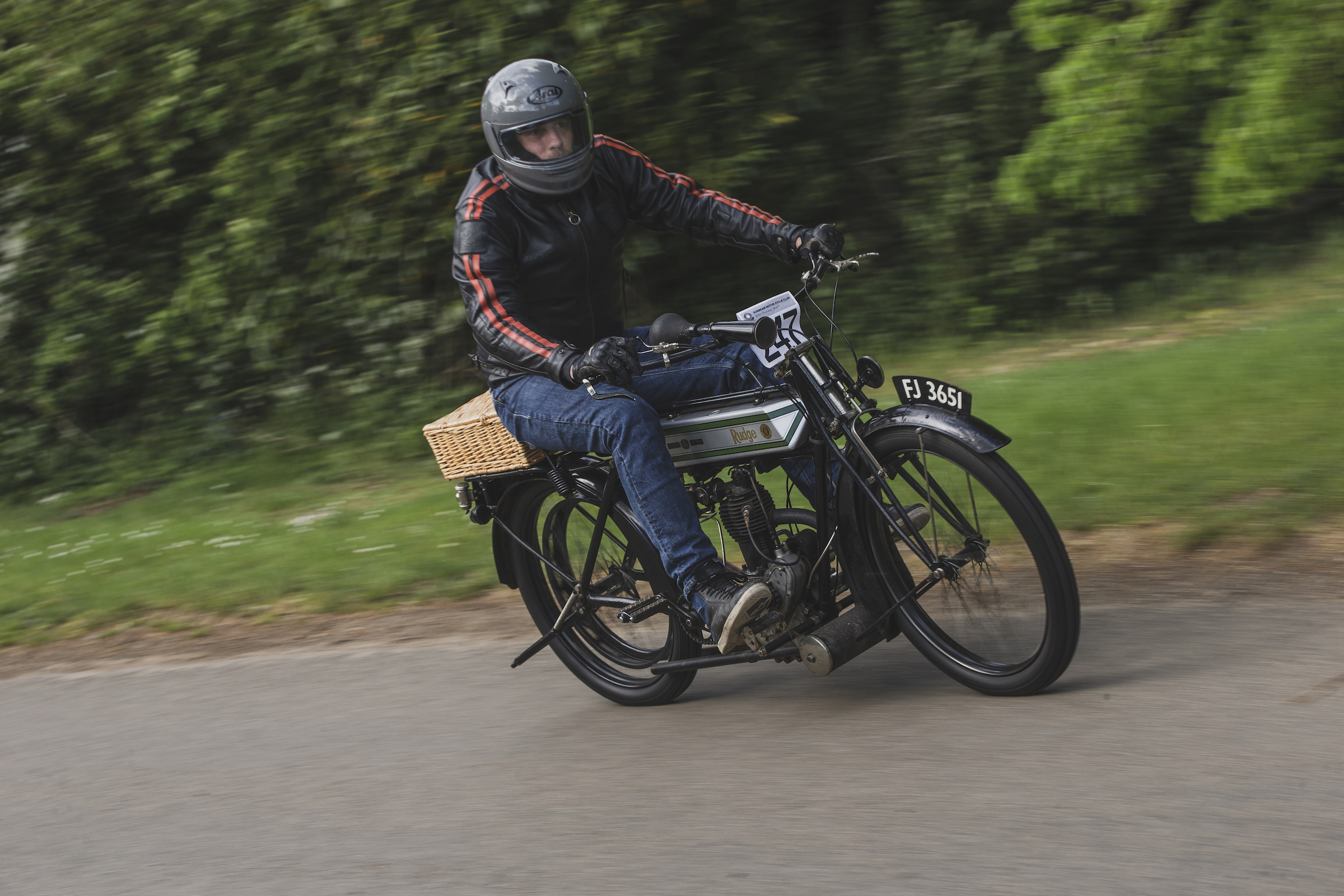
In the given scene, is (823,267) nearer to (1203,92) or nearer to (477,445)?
(477,445)

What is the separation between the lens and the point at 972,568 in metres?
3.92

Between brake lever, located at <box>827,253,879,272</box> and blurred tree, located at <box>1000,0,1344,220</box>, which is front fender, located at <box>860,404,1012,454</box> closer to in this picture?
brake lever, located at <box>827,253,879,272</box>

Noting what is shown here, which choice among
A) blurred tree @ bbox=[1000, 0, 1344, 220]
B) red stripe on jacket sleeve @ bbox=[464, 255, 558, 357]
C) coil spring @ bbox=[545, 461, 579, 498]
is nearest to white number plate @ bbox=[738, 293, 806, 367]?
red stripe on jacket sleeve @ bbox=[464, 255, 558, 357]

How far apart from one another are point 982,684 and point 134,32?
10.0 m

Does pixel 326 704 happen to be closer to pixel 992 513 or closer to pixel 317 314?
pixel 992 513

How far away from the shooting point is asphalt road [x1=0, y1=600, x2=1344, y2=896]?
118 inches

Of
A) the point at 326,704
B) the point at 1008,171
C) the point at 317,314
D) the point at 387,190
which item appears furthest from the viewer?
the point at 317,314

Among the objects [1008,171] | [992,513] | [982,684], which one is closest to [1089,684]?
[982,684]

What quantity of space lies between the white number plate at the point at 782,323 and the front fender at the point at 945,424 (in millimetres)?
338

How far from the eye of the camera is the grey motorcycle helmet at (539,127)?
4.25 m

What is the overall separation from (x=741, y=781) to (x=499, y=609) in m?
2.34

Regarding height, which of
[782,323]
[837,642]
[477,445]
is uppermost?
[782,323]

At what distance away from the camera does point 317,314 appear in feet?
36.3

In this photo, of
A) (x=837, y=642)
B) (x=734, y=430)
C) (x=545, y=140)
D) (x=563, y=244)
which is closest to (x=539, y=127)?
(x=545, y=140)
